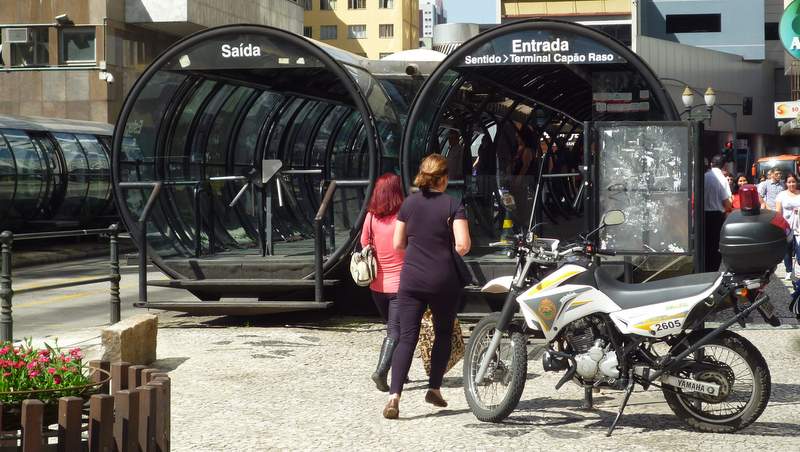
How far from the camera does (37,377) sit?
549 cm

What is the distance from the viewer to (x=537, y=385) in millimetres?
9352

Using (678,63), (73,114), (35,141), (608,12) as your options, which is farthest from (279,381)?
(608,12)

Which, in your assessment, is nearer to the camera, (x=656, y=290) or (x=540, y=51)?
(x=656, y=290)

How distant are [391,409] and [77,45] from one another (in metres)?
37.6

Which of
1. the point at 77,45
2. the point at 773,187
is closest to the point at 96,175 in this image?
the point at 773,187

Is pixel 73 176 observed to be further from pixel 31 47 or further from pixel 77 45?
pixel 31 47

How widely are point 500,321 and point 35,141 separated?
66.0ft

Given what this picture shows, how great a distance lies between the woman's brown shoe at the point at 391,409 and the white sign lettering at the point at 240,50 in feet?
20.5

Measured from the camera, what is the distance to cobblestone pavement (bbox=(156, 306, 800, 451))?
7.36 m

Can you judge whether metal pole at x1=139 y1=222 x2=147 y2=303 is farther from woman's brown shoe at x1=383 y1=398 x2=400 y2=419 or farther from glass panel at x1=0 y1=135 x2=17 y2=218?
glass panel at x1=0 y1=135 x2=17 y2=218

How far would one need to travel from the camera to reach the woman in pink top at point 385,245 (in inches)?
355

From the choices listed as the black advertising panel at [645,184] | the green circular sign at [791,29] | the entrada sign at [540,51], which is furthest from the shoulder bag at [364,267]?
the green circular sign at [791,29]

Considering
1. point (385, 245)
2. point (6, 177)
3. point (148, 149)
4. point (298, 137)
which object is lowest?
point (385, 245)

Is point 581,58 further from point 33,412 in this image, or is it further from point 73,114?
point 73,114
